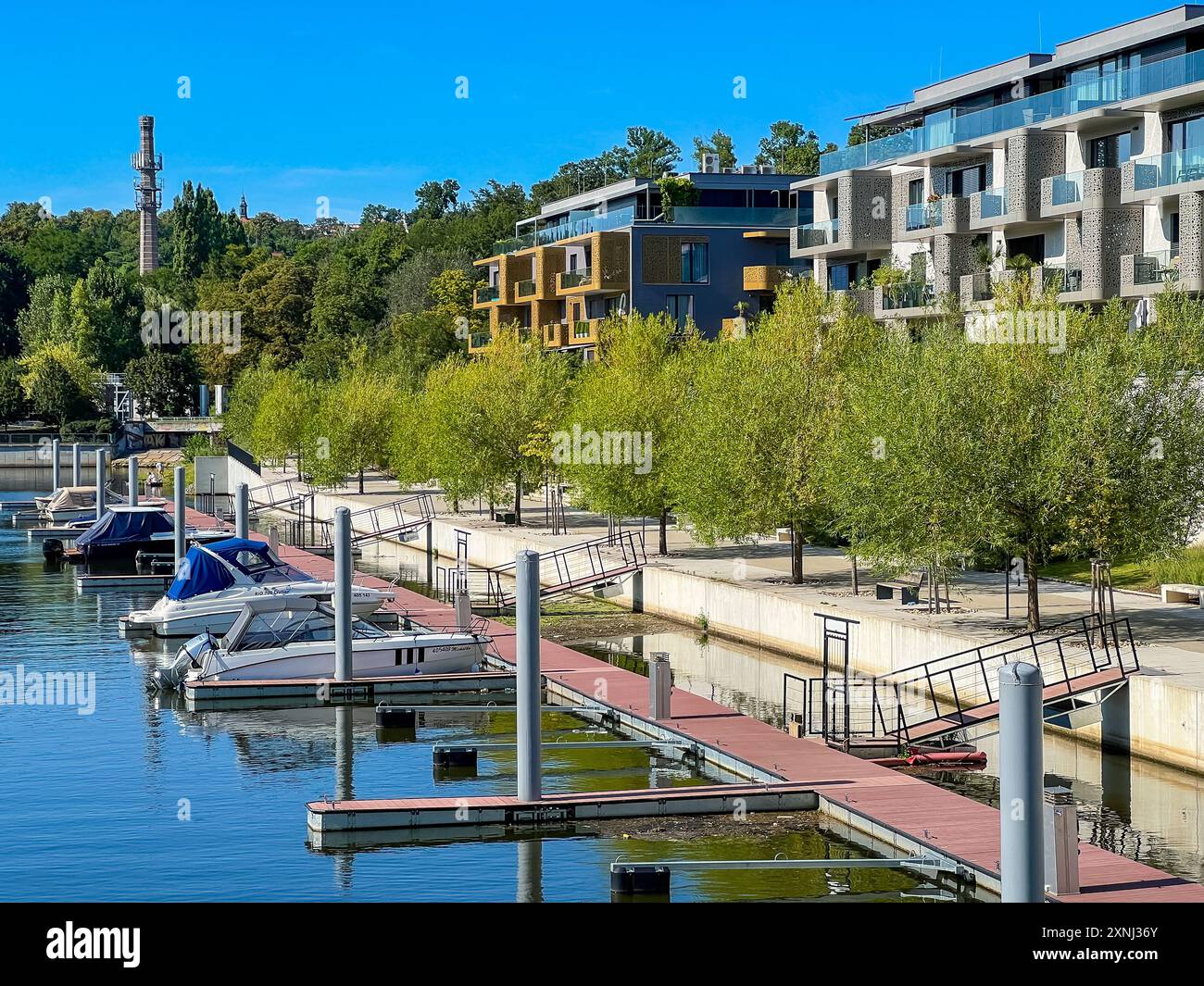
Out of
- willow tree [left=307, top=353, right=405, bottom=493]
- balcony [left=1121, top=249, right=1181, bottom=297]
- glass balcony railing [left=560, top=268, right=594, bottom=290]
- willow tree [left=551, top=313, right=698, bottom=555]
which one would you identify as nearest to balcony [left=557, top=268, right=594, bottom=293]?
glass balcony railing [left=560, top=268, right=594, bottom=290]

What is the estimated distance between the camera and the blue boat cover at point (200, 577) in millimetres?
42281

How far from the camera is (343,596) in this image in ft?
105

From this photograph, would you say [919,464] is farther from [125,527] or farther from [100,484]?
[100,484]

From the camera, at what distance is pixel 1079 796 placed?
81.5ft

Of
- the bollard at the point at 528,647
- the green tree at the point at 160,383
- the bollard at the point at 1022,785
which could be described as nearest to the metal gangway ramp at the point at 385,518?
the bollard at the point at 528,647

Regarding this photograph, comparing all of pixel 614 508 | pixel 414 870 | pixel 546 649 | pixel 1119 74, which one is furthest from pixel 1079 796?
pixel 1119 74

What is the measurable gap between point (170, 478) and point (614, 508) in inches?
2739

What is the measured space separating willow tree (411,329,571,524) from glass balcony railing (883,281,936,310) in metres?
13.1

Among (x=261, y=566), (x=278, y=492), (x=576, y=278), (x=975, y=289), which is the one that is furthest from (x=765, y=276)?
(x=261, y=566)

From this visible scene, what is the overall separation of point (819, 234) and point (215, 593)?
3656 centimetres

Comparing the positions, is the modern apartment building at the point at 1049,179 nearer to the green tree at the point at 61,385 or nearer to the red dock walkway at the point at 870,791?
the red dock walkway at the point at 870,791

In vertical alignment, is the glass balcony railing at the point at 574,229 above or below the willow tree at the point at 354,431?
above

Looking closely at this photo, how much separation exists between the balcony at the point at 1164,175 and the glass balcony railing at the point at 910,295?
33.7 ft
